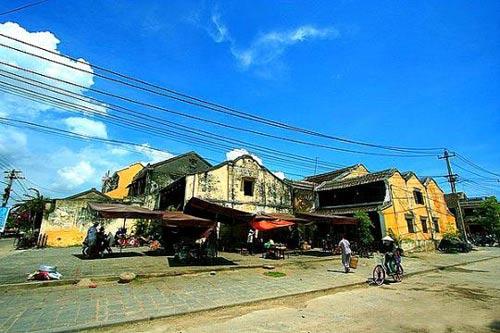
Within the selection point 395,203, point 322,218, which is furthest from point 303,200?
point 322,218

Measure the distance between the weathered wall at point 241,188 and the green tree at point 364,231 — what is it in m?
6.37

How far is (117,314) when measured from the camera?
19.8ft

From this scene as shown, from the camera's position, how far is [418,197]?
26828mm

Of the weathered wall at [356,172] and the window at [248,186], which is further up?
the weathered wall at [356,172]

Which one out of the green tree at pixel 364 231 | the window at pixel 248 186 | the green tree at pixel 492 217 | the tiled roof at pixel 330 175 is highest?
the tiled roof at pixel 330 175


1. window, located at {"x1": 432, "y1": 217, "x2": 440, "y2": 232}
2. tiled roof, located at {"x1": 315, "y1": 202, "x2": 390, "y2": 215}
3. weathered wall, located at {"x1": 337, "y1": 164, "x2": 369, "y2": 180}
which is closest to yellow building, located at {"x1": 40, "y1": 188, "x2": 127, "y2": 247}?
tiled roof, located at {"x1": 315, "y1": 202, "x2": 390, "y2": 215}

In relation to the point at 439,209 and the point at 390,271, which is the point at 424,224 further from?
the point at 390,271

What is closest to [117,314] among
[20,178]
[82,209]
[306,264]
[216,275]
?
[216,275]

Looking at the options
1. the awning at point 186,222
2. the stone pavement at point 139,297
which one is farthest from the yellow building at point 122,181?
the stone pavement at point 139,297

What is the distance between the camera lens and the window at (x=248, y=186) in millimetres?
23016

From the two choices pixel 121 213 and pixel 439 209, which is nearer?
pixel 121 213

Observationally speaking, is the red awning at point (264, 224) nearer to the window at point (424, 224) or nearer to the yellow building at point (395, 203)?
the yellow building at point (395, 203)

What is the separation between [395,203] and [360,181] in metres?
3.39

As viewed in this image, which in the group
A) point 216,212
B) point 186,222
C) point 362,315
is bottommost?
point 362,315
